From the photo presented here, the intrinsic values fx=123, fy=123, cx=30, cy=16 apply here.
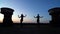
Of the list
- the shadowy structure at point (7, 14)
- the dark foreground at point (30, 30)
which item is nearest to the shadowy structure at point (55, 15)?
the dark foreground at point (30, 30)

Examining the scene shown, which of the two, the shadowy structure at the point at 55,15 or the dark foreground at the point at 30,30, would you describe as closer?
the dark foreground at the point at 30,30

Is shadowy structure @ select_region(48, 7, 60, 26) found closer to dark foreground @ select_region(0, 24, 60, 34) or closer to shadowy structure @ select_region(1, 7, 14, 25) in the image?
dark foreground @ select_region(0, 24, 60, 34)

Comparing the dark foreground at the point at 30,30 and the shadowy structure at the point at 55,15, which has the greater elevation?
the shadowy structure at the point at 55,15

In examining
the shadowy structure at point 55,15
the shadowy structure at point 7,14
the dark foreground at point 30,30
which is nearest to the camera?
the dark foreground at point 30,30

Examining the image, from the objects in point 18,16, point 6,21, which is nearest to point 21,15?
point 18,16

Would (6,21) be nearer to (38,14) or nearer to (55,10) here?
(38,14)

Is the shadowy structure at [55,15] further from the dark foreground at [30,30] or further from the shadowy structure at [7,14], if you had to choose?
the shadowy structure at [7,14]

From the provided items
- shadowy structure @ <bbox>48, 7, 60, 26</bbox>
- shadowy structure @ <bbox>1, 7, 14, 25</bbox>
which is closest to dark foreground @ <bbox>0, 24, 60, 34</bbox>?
shadowy structure @ <bbox>48, 7, 60, 26</bbox>

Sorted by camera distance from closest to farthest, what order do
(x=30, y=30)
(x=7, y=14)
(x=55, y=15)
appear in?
1. (x=30, y=30)
2. (x=55, y=15)
3. (x=7, y=14)

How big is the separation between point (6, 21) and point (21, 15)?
662cm

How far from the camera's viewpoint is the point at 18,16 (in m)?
20.5

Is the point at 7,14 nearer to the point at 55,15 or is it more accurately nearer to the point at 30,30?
the point at 55,15

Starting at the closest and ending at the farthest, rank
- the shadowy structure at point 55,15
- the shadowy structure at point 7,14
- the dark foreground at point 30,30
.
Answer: the dark foreground at point 30,30 < the shadowy structure at point 55,15 < the shadowy structure at point 7,14

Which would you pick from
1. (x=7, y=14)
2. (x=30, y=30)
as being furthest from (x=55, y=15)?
(x=30, y=30)
